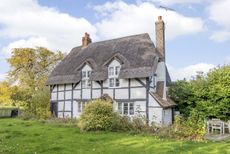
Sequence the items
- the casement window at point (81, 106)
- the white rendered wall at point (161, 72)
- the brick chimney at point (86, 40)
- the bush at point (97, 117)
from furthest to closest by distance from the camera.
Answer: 1. the brick chimney at point (86, 40)
2. the casement window at point (81, 106)
3. the white rendered wall at point (161, 72)
4. the bush at point (97, 117)

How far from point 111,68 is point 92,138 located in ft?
40.5

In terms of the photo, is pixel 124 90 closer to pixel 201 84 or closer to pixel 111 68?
pixel 111 68

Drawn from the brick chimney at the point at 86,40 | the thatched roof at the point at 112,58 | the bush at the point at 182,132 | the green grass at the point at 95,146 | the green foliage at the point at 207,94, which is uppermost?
the brick chimney at the point at 86,40

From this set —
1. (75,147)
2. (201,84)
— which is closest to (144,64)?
(201,84)

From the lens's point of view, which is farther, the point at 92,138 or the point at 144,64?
the point at 144,64

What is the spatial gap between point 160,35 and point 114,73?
18.9 ft

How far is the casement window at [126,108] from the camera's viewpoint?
2797 cm

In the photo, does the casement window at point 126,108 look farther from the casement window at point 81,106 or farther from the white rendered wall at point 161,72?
the casement window at point 81,106

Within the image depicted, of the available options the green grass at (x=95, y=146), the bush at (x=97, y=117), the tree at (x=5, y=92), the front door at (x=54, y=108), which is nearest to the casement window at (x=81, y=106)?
the front door at (x=54, y=108)

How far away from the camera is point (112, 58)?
29828mm

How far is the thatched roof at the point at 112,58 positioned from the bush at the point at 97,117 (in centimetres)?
557

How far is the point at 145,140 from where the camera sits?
18.2 metres

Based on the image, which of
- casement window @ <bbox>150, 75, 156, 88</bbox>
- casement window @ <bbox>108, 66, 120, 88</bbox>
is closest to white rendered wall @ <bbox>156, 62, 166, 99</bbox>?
casement window @ <bbox>150, 75, 156, 88</bbox>

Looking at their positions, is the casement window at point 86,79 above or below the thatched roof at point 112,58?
below
